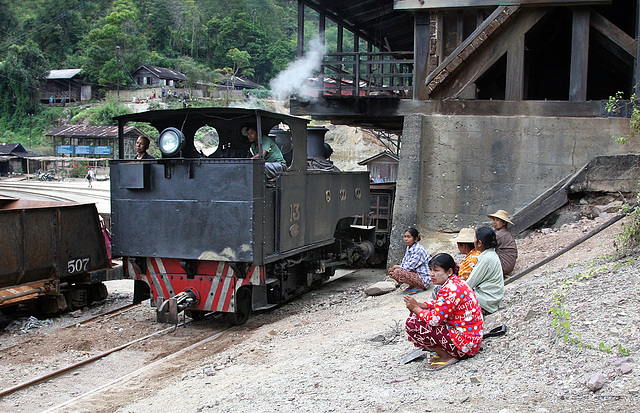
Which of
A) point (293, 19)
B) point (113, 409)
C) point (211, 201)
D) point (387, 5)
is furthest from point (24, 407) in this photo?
point (293, 19)

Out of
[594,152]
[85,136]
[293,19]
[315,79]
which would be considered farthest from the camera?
[293,19]

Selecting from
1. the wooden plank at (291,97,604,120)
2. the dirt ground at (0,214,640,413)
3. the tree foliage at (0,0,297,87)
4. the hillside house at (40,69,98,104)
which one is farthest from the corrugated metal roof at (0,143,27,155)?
the dirt ground at (0,214,640,413)

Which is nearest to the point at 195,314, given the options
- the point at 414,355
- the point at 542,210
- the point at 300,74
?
the point at 414,355

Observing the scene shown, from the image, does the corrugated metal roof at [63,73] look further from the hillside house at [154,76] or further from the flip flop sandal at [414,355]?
the flip flop sandal at [414,355]

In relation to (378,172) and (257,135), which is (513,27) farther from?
(378,172)

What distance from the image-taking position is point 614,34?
10766 millimetres

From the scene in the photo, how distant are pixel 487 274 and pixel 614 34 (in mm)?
6994

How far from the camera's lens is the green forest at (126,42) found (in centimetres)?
5975

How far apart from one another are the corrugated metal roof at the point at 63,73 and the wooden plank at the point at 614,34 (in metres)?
59.6

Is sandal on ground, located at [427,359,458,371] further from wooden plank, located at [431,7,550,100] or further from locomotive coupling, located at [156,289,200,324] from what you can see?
wooden plank, located at [431,7,550,100]

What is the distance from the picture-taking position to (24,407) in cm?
559

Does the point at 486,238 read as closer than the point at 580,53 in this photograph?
Yes

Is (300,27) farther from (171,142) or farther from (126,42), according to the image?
(126,42)

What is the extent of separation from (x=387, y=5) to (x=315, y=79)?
3126 mm
